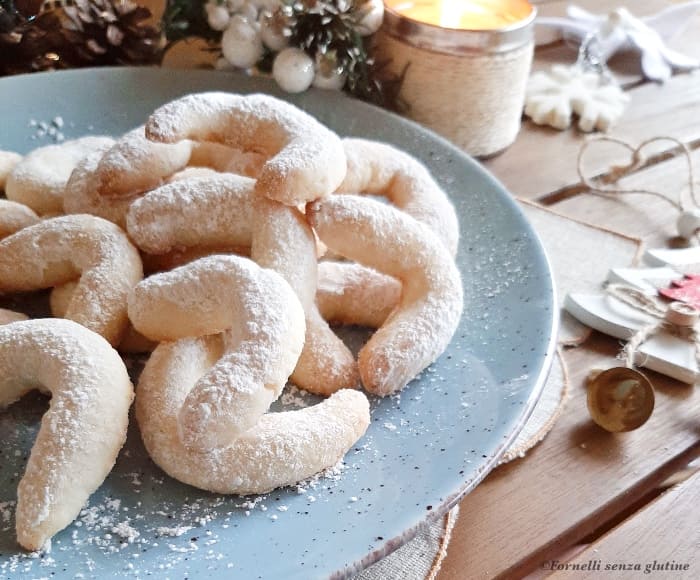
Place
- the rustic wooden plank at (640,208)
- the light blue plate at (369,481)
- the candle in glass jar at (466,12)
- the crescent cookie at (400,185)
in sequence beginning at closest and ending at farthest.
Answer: the light blue plate at (369,481)
the crescent cookie at (400,185)
the rustic wooden plank at (640,208)
the candle in glass jar at (466,12)

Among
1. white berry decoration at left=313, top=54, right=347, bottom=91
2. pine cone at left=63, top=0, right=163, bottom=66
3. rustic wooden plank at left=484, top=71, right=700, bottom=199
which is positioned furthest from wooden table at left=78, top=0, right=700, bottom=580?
pine cone at left=63, top=0, right=163, bottom=66

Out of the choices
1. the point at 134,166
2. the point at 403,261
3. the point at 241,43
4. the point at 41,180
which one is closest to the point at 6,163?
the point at 41,180

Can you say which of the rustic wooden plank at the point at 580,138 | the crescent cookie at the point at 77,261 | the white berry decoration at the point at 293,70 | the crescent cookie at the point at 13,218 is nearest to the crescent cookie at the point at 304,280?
the crescent cookie at the point at 77,261

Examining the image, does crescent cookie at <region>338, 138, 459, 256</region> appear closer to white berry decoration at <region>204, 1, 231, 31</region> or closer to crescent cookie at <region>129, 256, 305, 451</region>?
crescent cookie at <region>129, 256, 305, 451</region>

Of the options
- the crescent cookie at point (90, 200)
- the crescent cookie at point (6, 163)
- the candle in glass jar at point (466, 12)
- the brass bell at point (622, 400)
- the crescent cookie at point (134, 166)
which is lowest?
the brass bell at point (622, 400)

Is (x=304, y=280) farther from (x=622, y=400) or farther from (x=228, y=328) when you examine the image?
(x=622, y=400)

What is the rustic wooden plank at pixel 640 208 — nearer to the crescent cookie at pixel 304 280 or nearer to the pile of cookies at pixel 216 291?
the pile of cookies at pixel 216 291

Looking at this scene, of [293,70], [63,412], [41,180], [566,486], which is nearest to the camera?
[63,412]

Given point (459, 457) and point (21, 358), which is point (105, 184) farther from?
point (459, 457)
